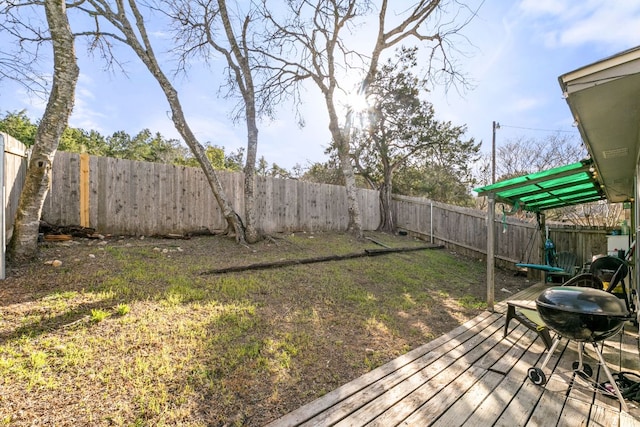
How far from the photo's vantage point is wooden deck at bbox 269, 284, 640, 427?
1849mm

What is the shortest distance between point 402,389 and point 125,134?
20.2 metres

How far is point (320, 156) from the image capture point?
46.9 feet

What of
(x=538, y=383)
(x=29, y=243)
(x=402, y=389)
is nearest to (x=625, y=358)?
(x=538, y=383)

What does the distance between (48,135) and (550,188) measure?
743 centimetres

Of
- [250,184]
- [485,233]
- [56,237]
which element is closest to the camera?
[56,237]

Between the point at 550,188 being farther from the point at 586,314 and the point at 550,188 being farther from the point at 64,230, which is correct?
the point at 64,230

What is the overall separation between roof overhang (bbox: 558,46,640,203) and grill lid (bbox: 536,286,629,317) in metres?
1.32

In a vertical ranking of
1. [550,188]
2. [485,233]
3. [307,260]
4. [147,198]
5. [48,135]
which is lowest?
[307,260]

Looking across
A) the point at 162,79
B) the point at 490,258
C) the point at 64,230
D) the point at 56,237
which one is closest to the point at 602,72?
the point at 490,258

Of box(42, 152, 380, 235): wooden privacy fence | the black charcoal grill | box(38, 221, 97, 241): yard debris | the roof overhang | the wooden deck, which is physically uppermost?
the roof overhang

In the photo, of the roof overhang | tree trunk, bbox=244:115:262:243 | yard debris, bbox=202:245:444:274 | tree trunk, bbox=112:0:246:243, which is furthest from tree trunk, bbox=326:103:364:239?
the roof overhang

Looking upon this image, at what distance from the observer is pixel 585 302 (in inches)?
79.1

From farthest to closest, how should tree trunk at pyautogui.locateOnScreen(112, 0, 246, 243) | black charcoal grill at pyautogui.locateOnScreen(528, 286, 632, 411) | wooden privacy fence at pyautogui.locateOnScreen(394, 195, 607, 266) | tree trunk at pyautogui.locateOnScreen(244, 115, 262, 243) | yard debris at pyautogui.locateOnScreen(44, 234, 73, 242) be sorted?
wooden privacy fence at pyautogui.locateOnScreen(394, 195, 607, 266)
tree trunk at pyautogui.locateOnScreen(244, 115, 262, 243)
tree trunk at pyautogui.locateOnScreen(112, 0, 246, 243)
yard debris at pyautogui.locateOnScreen(44, 234, 73, 242)
black charcoal grill at pyautogui.locateOnScreen(528, 286, 632, 411)

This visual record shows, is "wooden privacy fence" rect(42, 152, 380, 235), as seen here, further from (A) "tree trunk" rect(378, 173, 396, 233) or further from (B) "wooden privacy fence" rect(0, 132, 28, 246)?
(A) "tree trunk" rect(378, 173, 396, 233)
